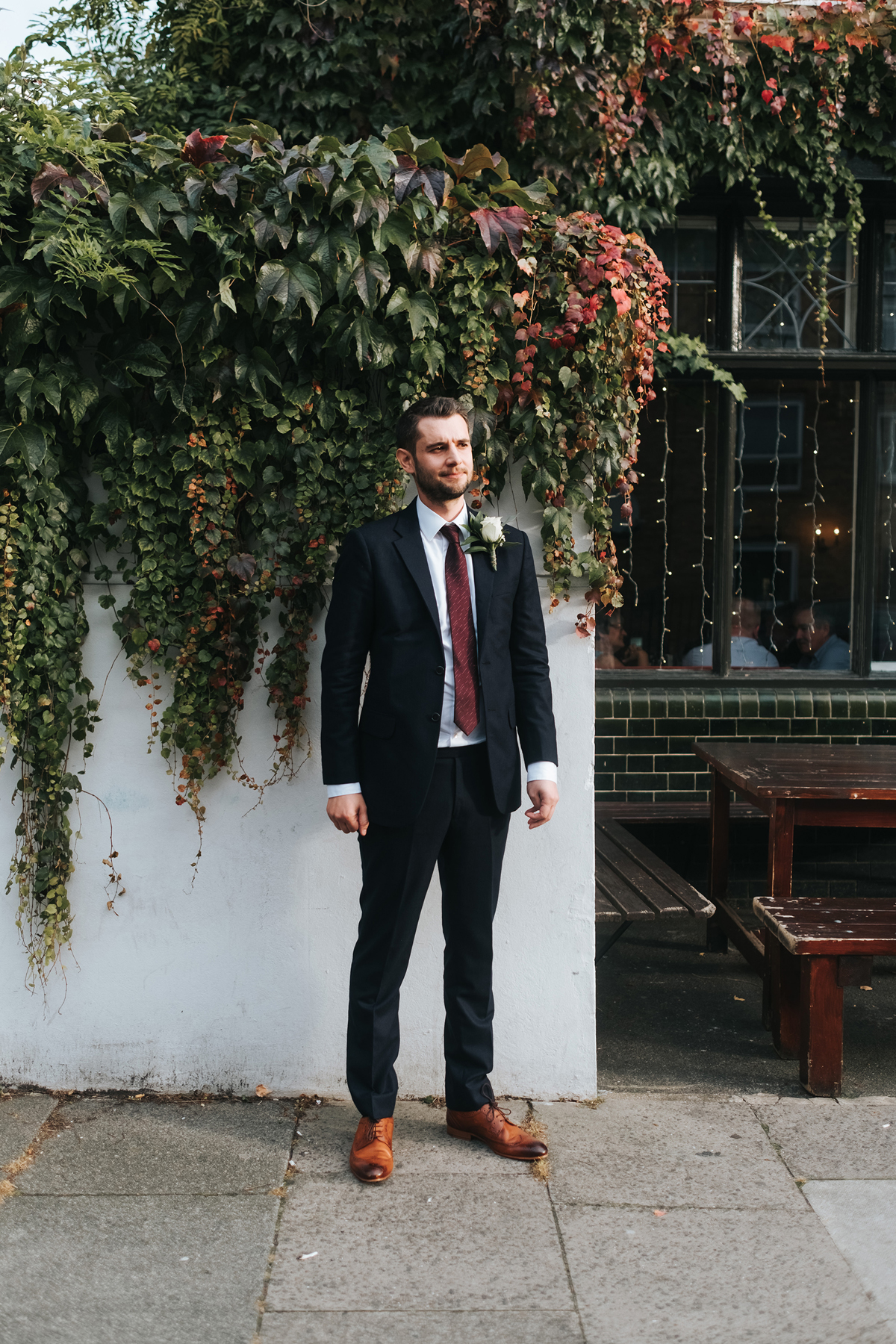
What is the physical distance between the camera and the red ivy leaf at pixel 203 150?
3.65 meters

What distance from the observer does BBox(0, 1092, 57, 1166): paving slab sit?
368 cm

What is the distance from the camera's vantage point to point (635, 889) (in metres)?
4.69

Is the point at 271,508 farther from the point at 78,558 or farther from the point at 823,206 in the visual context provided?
the point at 823,206

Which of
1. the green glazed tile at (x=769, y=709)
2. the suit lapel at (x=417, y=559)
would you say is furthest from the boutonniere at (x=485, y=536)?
the green glazed tile at (x=769, y=709)

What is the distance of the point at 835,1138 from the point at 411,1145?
1.37 metres

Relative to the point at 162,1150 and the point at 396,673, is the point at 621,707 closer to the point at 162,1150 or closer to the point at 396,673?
the point at 396,673

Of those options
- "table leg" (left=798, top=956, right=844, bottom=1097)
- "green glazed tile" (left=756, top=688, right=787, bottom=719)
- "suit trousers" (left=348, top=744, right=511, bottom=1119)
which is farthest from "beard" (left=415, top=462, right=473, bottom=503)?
"green glazed tile" (left=756, top=688, right=787, bottom=719)

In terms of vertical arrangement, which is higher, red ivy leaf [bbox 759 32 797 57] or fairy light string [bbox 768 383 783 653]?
red ivy leaf [bbox 759 32 797 57]

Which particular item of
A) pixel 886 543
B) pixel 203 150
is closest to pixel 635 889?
pixel 203 150

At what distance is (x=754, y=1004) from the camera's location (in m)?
5.28

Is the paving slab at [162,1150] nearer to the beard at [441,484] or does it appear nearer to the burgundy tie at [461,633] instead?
the burgundy tie at [461,633]

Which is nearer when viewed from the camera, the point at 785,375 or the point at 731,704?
the point at 731,704

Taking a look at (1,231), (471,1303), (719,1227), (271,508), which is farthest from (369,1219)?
(1,231)

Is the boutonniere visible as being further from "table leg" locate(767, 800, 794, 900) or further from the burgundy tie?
"table leg" locate(767, 800, 794, 900)
